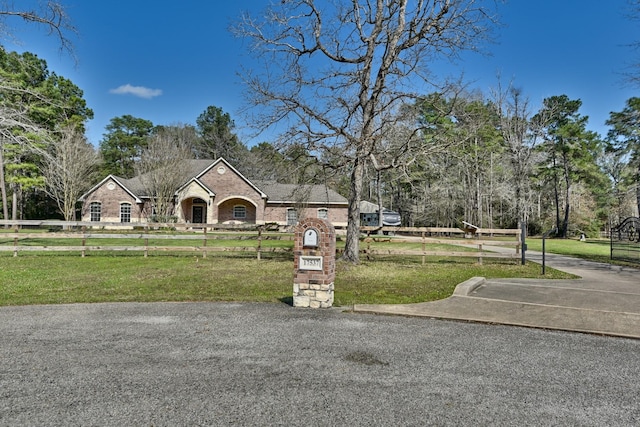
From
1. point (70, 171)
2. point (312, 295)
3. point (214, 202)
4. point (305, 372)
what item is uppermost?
point (70, 171)

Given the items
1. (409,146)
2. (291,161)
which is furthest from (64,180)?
(409,146)

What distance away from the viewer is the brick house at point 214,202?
30.8 m

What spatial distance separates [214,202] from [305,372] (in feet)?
94.6

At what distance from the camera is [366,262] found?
41.3 feet

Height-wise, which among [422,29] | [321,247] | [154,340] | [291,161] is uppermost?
[422,29]

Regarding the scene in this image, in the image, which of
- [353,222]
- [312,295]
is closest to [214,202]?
[353,222]

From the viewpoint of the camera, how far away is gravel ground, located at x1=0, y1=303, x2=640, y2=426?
9.41 ft

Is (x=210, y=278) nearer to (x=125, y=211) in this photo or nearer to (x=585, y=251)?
(x=585, y=251)

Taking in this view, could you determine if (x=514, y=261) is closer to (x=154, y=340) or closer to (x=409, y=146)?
(x=409, y=146)

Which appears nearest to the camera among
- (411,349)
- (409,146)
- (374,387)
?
(374,387)

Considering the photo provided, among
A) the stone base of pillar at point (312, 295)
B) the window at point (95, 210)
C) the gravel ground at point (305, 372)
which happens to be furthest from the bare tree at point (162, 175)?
the stone base of pillar at point (312, 295)

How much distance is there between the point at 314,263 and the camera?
6207mm

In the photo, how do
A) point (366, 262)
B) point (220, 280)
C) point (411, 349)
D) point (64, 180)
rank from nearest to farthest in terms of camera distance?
point (411, 349) < point (220, 280) < point (366, 262) < point (64, 180)

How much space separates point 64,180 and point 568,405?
→ 33.3 m
